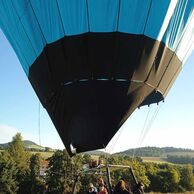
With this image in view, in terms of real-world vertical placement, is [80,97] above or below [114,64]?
below

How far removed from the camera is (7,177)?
152 feet

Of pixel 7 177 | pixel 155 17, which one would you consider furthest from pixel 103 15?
pixel 7 177

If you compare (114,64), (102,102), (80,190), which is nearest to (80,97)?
(102,102)

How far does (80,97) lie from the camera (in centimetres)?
570

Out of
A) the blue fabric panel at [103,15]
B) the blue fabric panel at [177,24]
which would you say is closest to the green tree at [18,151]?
the blue fabric panel at [177,24]

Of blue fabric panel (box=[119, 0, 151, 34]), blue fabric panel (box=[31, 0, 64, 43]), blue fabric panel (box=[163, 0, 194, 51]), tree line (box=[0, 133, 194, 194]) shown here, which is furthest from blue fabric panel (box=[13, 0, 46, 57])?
tree line (box=[0, 133, 194, 194])

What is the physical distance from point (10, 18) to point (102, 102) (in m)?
2.54

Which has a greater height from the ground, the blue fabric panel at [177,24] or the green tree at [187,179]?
the green tree at [187,179]

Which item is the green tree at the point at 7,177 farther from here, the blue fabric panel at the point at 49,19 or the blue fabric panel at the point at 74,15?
the blue fabric panel at the point at 74,15

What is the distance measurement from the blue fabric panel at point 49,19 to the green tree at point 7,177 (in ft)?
139

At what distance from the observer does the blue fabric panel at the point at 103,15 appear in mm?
5570

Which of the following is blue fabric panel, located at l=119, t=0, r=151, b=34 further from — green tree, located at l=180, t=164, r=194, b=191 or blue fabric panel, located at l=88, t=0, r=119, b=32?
green tree, located at l=180, t=164, r=194, b=191

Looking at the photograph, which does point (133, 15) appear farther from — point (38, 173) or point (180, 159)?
point (180, 159)

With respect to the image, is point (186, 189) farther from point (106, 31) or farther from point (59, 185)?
point (106, 31)
